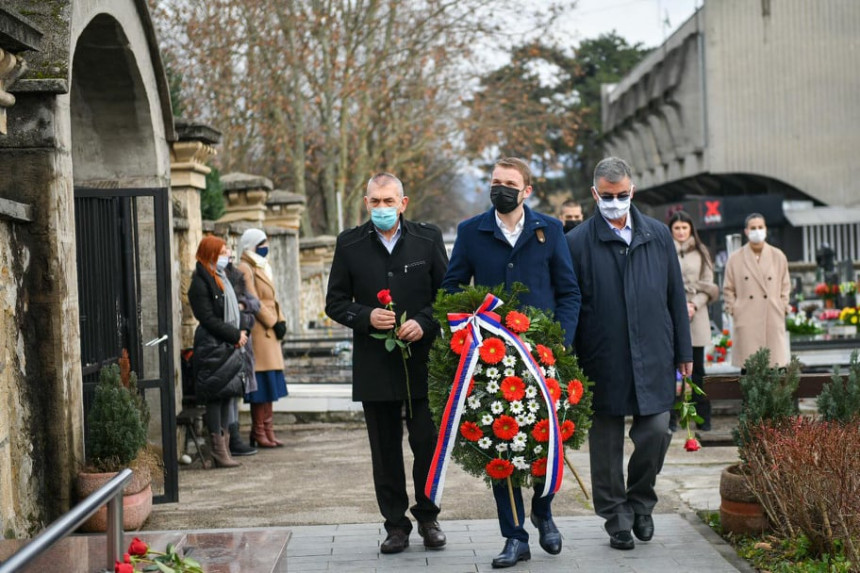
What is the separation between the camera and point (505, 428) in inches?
253

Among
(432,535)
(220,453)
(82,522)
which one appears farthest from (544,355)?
(220,453)

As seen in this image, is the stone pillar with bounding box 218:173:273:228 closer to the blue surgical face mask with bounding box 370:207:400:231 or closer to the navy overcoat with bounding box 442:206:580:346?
the blue surgical face mask with bounding box 370:207:400:231

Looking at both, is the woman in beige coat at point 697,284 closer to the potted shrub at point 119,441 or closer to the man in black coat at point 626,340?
the man in black coat at point 626,340

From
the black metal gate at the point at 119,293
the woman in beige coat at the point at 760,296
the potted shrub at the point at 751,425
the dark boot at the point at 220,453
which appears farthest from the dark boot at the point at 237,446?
the potted shrub at the point at 751,425

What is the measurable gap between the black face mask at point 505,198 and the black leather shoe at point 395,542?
191 cm

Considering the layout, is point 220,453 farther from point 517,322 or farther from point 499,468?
point 517,322

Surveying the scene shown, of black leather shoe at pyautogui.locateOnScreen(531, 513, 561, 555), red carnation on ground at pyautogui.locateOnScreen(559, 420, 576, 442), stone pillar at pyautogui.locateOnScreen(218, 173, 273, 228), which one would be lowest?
black leather shoe at pyautogui.locateOnScreen(531, 513, 561, 555)

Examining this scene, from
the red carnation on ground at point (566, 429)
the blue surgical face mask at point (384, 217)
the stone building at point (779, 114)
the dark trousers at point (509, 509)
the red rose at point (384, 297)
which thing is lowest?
the dark trousers at point (509, 509)

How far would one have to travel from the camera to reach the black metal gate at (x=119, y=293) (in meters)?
8.88

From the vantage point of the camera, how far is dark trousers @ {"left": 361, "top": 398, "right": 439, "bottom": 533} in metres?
7.16

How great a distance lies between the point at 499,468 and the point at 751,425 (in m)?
1.66

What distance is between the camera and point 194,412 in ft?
36.6

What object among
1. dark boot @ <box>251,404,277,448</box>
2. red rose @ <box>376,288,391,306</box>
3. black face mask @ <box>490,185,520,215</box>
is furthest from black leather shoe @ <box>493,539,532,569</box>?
dark boot @ <box>251,404,277,448</box>

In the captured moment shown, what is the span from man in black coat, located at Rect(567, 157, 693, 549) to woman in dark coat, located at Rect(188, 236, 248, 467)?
4.25 metres
